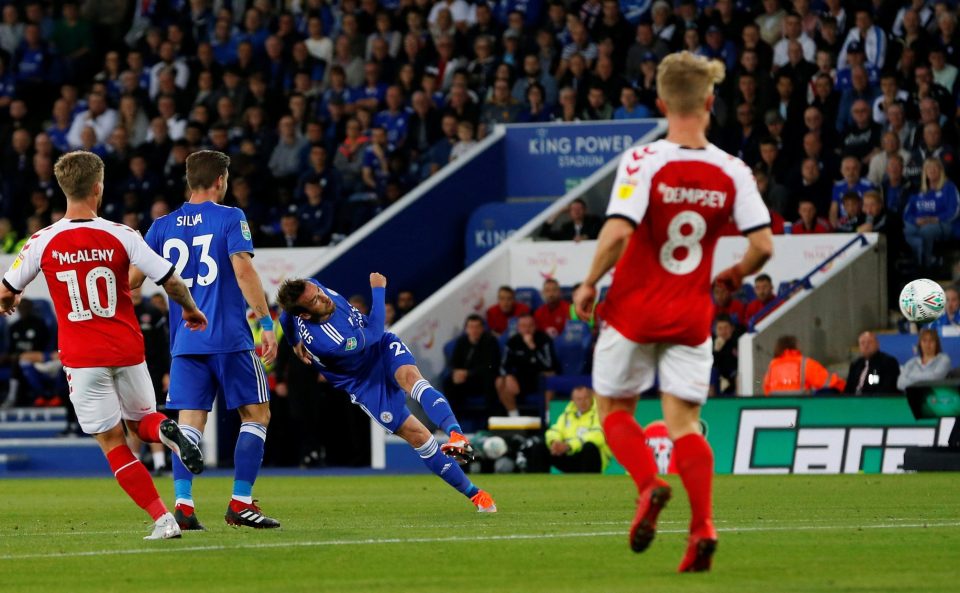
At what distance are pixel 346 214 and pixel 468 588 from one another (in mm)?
18406

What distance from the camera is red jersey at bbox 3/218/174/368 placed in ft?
30.5

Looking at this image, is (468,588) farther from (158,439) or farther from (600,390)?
(158,439)

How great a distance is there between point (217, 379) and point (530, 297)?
1338 centimetres

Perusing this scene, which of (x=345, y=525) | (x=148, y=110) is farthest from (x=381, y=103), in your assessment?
(x=345, y=525)

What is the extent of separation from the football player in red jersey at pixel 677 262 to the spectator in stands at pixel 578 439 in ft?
39.4

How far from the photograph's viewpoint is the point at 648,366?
7.65m

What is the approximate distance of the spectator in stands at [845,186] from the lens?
21.6 m

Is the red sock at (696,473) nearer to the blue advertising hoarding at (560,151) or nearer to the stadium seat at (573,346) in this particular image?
the stadium seat at (573,346)

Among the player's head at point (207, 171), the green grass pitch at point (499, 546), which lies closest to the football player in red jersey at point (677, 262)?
the green grass pitch at point (499, 546)

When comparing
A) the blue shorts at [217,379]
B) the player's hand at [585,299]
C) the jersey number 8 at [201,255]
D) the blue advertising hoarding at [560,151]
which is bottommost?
the blue shorts at [217,379]

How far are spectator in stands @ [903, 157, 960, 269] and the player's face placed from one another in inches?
429

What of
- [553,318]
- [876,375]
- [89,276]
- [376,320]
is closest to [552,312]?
[553,318]

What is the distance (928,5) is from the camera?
2330cm

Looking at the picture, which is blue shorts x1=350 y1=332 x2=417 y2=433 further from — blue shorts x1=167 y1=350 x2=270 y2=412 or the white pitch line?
the white pitch line
